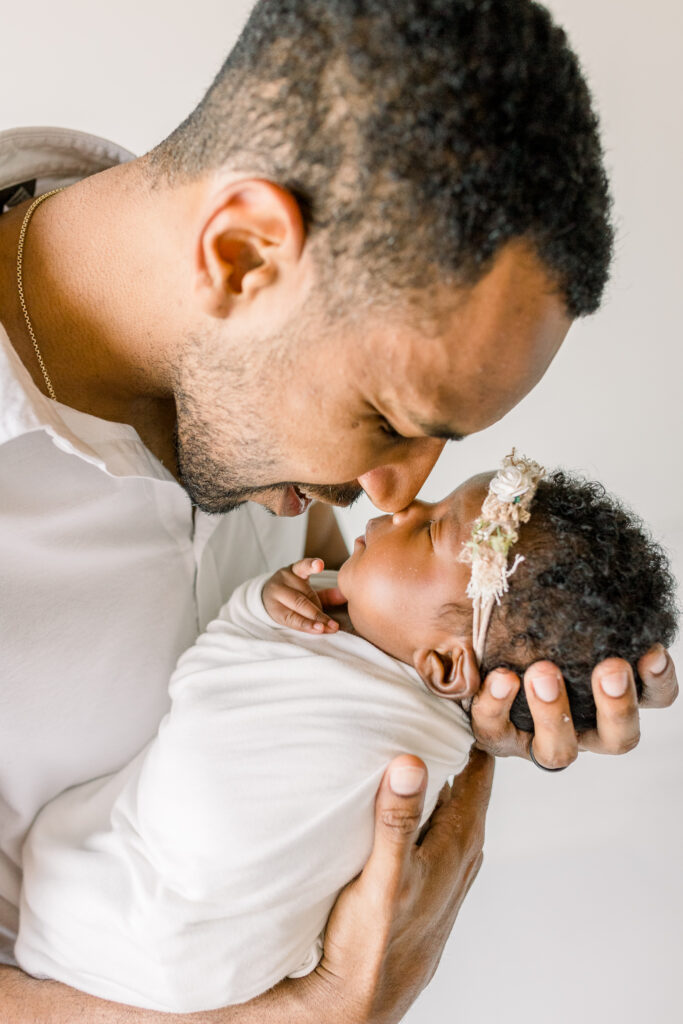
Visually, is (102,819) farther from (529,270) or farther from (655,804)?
(655,804)

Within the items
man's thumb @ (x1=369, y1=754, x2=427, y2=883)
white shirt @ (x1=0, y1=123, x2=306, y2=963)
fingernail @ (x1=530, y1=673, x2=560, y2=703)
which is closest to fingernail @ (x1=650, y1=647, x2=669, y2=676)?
fingernail @ (x1=530, y1=673, x2=560, y2=703)

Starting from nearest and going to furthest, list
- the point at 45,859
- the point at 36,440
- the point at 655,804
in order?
the point at 36,440, the point at 45,859, the point at 655,804

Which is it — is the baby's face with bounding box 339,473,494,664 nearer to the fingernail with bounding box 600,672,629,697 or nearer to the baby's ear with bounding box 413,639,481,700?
the baby's ear with bounding box 413,639,481,700

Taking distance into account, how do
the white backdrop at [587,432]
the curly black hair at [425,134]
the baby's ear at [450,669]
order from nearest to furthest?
the curly black hair at [425,134]
the baby's ear at [450,669]
the white backdrop at [587,432]

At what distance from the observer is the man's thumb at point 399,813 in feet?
3.90

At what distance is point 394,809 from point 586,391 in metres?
1.29

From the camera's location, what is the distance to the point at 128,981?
4.07 ft

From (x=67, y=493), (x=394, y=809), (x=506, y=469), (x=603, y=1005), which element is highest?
(x=506, y=469)

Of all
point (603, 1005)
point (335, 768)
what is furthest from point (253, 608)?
point (603, 1005)

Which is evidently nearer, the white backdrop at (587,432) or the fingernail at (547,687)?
the fingernail at (547,687)

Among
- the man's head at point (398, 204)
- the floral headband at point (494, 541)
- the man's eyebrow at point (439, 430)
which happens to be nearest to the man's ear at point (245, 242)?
the man's head at point (398, 204)

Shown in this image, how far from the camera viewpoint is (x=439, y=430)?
40.4 inches

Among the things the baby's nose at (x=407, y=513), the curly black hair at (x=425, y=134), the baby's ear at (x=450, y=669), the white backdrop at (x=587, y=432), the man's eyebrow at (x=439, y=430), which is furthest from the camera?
the white backdrop at (x=587, y=432)

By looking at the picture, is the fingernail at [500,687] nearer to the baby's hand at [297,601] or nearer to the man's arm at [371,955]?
the man's arm at [371,955]
